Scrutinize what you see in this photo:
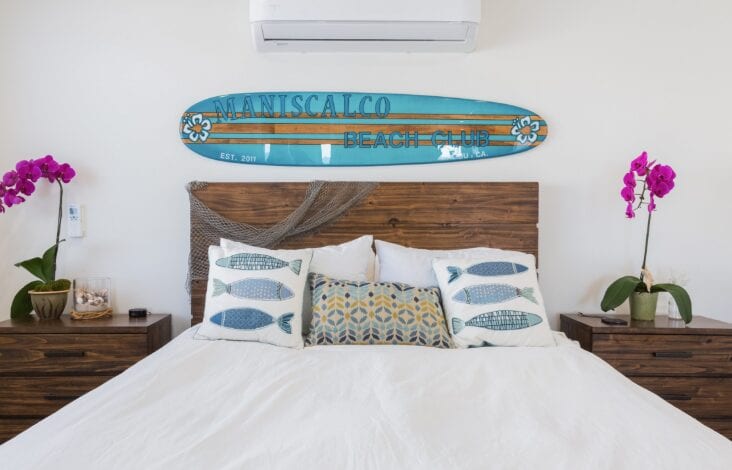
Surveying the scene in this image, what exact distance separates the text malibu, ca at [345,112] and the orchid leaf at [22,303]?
1.28 meters

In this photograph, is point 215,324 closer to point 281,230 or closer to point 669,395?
point 281,230

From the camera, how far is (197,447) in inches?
39.3

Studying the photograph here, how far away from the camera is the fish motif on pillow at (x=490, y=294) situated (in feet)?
6.46

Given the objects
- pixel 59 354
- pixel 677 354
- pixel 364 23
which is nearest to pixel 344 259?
pixel 364 23

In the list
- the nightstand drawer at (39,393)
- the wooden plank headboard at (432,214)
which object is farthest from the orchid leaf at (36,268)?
the wooden plank headboard at (432,214)

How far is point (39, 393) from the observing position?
7.16ft

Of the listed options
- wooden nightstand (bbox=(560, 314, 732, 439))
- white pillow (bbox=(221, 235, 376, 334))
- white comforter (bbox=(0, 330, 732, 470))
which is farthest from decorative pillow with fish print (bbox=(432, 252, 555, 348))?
wooden nightstand (bbox=(560, 314, 732, 439))

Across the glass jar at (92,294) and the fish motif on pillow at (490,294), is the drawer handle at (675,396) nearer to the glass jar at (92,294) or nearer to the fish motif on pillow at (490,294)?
the fish motif on pillow at (490,294)

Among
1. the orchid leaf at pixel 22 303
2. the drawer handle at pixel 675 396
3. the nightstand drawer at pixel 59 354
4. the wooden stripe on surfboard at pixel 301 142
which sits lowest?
the drawer handle at pixel 675 396

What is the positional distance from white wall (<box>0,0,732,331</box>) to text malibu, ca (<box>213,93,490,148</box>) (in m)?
0.08

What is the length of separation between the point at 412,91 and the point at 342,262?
106 cm

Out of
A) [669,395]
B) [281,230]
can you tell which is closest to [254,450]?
[281,230]

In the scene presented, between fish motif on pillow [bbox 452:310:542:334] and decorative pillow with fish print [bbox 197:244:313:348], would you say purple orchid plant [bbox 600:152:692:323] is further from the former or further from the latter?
decorative pillow with fish print [bbox 197:244:313:348]

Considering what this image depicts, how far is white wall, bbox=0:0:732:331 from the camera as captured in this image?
2574mm
